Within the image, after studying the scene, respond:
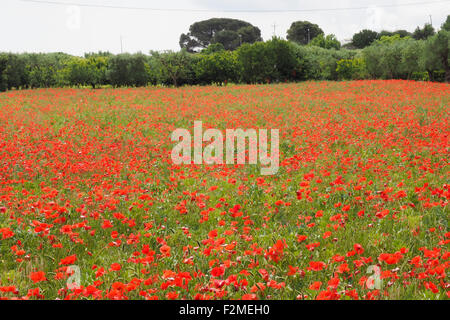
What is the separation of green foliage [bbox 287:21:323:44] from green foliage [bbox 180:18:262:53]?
9.23 metres

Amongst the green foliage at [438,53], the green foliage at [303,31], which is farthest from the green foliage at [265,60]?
the green foliage at [303,31]

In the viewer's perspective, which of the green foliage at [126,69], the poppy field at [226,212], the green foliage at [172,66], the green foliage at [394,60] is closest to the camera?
the poppy field at [226,212]

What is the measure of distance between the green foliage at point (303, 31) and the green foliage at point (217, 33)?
30.3 feet

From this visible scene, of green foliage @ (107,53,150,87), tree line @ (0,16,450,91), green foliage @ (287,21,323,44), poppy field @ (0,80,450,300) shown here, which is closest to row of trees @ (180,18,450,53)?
green foliage @ (287,21,323,44)

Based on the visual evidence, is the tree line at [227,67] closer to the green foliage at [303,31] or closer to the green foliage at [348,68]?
the green foliage at [348,68]

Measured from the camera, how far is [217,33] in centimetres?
10056

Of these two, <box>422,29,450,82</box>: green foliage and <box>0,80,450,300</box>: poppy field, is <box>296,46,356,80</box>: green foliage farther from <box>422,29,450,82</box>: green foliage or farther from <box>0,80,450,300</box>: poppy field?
<box>0,80,450,300</box>: poppy field

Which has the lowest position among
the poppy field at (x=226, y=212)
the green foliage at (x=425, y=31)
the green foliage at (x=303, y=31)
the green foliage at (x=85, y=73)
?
the poppy field at (x=226, y=212)

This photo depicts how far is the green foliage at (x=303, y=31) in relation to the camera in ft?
337

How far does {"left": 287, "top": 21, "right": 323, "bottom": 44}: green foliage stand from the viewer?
337 ft

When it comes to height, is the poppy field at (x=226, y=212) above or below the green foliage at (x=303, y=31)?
below
